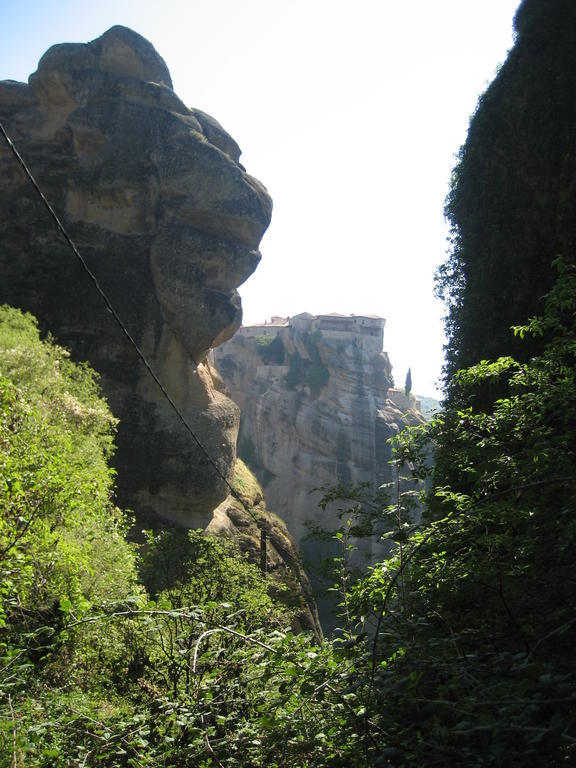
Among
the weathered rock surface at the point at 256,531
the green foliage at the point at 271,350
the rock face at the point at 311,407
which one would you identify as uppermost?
the green foliage at the point at 271,350

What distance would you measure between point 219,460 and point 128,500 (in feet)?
13.8

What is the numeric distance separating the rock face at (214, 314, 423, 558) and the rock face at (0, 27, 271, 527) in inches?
884

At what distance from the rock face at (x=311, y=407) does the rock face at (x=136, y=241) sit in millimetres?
22465

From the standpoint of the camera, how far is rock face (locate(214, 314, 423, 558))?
46156 millimetres

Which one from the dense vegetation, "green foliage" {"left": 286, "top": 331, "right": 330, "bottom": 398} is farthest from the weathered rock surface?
"green foliage" {"left": 286, "top": 331, "right": 330, "bottom": 398}


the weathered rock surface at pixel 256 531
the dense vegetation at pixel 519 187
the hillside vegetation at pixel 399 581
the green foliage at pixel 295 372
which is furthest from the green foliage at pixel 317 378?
the dense vegetation at pixel 519 187

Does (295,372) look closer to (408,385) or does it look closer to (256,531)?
(408,385)

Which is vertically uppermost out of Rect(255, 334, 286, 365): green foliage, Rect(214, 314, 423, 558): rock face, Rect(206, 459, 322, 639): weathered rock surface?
Rect(255, 334, 286, 365): green foliage

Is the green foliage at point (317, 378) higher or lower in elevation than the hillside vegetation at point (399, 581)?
higher

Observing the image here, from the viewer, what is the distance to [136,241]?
2388 cm

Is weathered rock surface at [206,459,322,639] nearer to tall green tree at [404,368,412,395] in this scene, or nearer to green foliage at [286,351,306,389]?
green foliage at [286,351,306,389]

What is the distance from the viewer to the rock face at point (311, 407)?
151 feet

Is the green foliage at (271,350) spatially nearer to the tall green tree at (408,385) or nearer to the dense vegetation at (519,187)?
the tall green tree at (408,385)

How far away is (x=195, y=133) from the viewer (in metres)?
24.8
